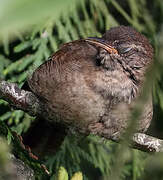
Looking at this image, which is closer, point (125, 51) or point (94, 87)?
point (94, 87)

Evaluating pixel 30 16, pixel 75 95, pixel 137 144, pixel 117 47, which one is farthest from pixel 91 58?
pixel 30 16

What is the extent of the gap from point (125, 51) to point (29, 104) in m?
0.73

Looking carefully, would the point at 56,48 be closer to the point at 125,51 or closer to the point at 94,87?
the point at 125,51

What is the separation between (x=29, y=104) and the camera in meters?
2.18

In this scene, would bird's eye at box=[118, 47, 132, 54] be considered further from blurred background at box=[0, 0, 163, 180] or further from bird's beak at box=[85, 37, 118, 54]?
blurred background at box=[0, 0, 163, 180]

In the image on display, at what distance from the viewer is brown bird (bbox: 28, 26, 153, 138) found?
220 cm

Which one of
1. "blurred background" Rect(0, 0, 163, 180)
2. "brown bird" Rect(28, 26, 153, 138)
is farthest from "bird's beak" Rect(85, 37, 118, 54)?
"blurred background" Rect(0, 0, 163, 180)

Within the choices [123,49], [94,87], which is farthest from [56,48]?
[94,87]

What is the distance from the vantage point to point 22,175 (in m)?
1.33

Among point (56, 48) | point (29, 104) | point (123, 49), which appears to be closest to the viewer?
point (29, 104)

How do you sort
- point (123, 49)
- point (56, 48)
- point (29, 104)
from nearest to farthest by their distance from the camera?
point (29, 104) < point (123, 49) < point (56, 48)

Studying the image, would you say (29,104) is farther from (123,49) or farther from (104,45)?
(123,49)

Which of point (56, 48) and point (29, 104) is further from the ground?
point (29, 104)

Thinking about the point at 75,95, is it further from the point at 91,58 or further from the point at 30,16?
the point at 30,16
